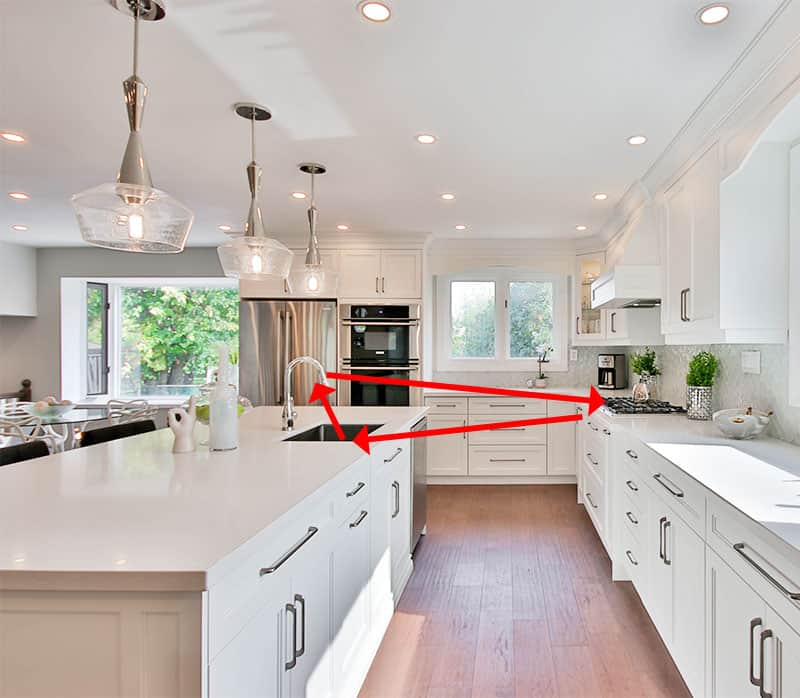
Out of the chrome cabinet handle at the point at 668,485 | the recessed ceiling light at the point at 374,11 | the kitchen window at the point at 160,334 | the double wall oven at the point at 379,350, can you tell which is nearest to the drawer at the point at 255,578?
the chrome cabinet handle at the point at 668,485

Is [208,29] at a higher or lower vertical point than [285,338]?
higher

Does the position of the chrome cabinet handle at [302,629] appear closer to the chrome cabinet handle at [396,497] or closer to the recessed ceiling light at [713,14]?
the chrome cabinet handle at [396,497]

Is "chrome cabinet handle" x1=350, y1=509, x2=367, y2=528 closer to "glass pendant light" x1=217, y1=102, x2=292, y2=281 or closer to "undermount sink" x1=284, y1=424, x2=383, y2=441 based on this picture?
"undermount sink" x1=284, y1=424, x2=383, y2=441

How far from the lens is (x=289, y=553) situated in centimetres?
129

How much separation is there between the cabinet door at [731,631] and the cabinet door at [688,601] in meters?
0.07

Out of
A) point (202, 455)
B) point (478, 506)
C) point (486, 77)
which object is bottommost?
point (478, 506)

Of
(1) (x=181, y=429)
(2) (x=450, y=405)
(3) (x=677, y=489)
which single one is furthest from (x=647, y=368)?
(1) (x=181, y=429)

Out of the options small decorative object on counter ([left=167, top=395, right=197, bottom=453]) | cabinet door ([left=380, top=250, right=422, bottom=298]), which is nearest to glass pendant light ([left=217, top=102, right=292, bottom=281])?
small decorative object on counter ([left=167, top=395, right=197, bottom=453])

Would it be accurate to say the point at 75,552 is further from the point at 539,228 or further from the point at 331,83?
the point at 539,228

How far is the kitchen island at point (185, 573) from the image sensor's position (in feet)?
3.05

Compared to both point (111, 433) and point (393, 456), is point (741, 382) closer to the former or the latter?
point (393, 456)

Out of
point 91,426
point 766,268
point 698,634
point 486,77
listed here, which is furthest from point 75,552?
point 91,426

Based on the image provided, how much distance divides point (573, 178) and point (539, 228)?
1501 mm

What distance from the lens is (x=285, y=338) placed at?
16.8 feet
